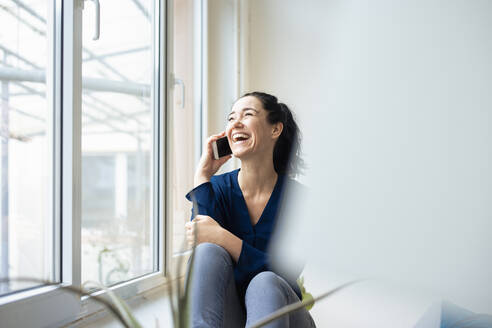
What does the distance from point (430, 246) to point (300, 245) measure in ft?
2.18

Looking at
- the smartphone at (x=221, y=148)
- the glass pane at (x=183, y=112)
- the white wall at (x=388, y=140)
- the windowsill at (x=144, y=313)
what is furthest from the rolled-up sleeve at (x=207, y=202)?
the white wall at (x=388, y=140)

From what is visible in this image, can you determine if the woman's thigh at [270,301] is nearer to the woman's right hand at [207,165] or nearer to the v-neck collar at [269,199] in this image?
the v-neck collar at [269,199]

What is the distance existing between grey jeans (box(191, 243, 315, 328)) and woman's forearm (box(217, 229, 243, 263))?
0.8 inches

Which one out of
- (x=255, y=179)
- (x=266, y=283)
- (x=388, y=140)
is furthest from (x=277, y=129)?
(x=388, y=140)

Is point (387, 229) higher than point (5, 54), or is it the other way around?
point (5, 54)

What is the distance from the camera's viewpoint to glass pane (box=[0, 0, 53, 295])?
0.92 m

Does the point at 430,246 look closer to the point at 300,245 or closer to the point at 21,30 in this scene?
the point at 300,245

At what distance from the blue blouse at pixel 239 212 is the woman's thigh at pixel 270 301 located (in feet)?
0.41

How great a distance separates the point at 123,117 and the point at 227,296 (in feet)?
3.70

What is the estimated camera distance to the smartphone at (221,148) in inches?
43.1

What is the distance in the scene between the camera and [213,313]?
684 mm

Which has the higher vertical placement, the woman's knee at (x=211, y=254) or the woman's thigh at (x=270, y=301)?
the woman's knee at (x=211, y=254)

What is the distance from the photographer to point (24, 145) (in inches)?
38.0

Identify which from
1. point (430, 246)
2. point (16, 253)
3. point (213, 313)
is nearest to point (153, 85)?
point (16, 253)
